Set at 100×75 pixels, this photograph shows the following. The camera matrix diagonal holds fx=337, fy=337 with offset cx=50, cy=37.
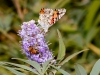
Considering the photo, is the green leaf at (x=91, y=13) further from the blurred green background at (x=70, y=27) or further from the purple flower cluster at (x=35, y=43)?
the purple flower cluster at (x=35, y=43)

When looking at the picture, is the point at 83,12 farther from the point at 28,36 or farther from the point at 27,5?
the point at 28,36

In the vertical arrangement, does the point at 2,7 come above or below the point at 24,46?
above

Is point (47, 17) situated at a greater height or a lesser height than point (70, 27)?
lesser

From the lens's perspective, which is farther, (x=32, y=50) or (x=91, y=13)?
(x=91, y=13)

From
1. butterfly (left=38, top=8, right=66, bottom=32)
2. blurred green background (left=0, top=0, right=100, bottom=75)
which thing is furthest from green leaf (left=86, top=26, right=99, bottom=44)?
butterfly (left=38, top=8, right=66, bottom=32)

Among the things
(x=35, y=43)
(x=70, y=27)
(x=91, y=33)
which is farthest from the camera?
(x=70, y=27)

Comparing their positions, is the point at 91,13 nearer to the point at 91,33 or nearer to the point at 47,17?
the point at 91,33

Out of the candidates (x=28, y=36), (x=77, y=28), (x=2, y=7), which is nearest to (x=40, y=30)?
(x=28, y=36)

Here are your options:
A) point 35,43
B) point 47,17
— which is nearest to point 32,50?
point 35,43
